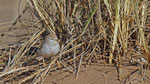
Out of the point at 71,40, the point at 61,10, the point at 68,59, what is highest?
the point at 61,10

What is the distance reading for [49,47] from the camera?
6.86ft

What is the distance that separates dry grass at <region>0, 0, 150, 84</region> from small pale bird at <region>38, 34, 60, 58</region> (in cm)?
4

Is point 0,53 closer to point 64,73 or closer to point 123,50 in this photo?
point 64,73

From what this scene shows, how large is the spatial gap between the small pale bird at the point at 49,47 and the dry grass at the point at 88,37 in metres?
0.04

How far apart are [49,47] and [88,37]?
0.33 metres

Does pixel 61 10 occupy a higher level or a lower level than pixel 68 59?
higher

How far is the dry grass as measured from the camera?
5.88 feet

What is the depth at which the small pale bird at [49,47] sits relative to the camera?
2.06m

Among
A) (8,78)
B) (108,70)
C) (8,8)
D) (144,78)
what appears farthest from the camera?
(8,8)

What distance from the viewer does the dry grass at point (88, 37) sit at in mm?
1791

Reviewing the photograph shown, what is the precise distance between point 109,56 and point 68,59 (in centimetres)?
29

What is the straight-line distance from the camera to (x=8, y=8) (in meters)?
3.53

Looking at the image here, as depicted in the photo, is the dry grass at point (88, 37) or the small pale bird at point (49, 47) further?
the small pale bird at point (49, 47)

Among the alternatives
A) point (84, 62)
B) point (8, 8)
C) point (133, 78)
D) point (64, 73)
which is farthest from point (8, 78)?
point (8, 8)
